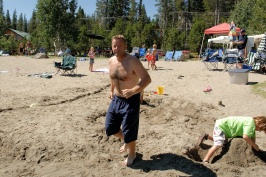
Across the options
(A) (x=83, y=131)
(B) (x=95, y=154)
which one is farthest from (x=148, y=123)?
(B) (x=95, y=154)

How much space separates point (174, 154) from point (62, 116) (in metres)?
2.72

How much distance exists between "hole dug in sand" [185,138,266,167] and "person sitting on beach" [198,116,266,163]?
0.11 meters

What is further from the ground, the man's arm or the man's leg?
the man's arm

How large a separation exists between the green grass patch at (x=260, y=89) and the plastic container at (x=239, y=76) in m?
0.48

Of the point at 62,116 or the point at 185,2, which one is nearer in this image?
the point at 62,116

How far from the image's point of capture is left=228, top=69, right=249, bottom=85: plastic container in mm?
10586

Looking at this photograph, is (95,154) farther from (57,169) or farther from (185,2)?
(185,2)

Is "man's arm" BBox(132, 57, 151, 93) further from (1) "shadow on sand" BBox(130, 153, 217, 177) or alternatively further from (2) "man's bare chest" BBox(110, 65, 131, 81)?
(1) "shadow on sand" BBox(130, 153, 217, 177)

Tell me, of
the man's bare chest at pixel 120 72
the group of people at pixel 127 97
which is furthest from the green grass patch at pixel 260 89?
the man's bare chest at pixel 120 72

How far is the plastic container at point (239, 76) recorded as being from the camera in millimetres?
10586

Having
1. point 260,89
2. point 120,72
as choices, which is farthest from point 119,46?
point 260,89

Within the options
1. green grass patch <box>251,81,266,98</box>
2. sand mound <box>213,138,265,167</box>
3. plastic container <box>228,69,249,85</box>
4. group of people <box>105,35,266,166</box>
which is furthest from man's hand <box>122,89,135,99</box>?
plastic container <box>228,69,249,85</box>

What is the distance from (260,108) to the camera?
745 centimetres

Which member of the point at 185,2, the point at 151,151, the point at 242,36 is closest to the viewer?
the point at 151,151
